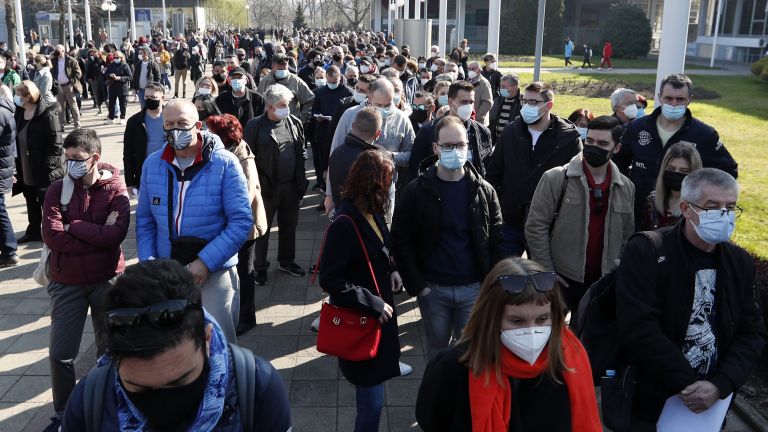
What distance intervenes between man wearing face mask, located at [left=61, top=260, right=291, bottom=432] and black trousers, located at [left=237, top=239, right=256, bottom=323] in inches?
139

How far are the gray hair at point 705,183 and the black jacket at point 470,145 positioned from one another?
2679mm

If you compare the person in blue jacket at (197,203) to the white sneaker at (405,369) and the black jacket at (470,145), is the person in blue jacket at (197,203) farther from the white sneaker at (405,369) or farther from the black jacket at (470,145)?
the black jacket at (470,145)

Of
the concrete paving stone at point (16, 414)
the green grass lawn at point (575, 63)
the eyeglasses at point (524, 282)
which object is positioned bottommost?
the concrete paving stone at point (16, 414)

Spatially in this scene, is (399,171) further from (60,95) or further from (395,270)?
(60,95)

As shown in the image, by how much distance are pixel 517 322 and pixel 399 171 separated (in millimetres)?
5458

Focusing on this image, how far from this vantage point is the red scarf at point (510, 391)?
239 cm

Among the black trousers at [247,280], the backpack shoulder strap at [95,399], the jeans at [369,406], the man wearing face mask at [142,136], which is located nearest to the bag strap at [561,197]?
the jeans at [369,406]

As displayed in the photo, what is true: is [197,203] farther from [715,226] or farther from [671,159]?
[671,159]

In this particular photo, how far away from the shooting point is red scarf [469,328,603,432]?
7.86 feet

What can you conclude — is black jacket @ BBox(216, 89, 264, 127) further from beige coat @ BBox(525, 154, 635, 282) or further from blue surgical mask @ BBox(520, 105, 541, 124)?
beige coat @ BBox(525, 154, 635, 282)

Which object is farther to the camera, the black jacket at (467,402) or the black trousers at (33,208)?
the black trousers at (33,208)

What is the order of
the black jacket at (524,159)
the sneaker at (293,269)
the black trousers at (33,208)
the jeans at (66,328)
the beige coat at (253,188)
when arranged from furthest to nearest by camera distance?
the black trousers at (33,208), the sneaker at (293,269), the black jacket at (524,159), the beige coat at (253,188), the jeans at (66,328)

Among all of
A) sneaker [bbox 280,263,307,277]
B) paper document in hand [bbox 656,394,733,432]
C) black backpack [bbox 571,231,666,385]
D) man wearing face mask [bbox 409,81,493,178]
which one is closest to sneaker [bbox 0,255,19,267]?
sneaker [bbox 280,263,307,277]

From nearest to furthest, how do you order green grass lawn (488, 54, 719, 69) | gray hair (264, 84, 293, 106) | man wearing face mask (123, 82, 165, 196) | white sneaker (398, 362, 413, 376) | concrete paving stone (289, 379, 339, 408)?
concrete paving stone (289, 379, 339, 408) < white sneaker (398, 362, 413, 376) < gray hair (264, 84, 293, 106) < man wearing face mask (123, 82, 165, 196) < green grass lawn (488, 54, 719, 69)
